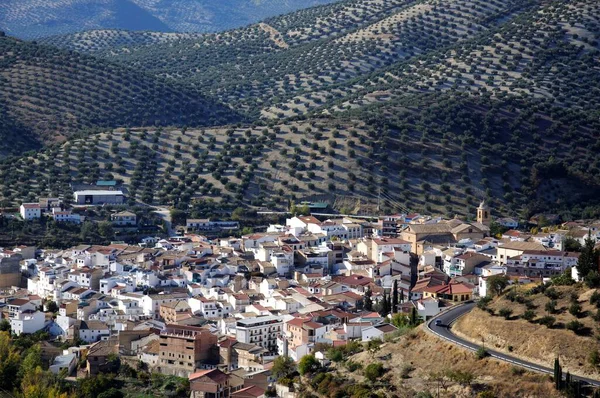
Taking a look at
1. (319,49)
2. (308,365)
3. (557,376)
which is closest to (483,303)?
(308,365)

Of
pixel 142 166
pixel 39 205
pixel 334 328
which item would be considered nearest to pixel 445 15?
pixel 142 166

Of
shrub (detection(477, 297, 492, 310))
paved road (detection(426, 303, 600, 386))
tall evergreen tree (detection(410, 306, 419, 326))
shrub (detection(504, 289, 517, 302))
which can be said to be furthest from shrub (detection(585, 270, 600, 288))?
tall evergreen tree (detection(410, 306, 419, 326))

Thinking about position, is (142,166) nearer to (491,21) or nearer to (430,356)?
(430,356)

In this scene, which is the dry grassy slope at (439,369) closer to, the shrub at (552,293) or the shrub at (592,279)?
the shrub at (552,293)

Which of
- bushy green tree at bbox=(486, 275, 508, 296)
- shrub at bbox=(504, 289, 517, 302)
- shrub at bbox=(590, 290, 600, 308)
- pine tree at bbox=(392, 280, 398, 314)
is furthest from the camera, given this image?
pine tree at bbox=(392, 280, 398, 314)

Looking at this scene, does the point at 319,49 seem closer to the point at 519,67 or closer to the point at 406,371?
the point at 519,67

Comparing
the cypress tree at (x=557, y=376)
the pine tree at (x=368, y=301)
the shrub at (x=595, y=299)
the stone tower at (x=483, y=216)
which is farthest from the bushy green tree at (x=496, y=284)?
the stone tower at (x=483, y=216)

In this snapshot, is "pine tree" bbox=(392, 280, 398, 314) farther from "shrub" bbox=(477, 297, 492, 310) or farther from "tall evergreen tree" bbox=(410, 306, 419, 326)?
"shrub" bbox=(477, 297, 492, 310)
